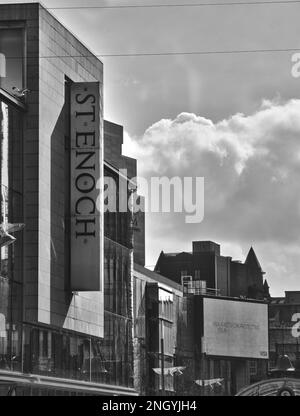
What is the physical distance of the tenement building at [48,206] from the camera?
50.1 metres

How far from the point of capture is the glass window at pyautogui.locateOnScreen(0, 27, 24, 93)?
52.4m

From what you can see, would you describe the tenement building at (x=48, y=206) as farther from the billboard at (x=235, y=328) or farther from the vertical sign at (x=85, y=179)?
the billboard at (x=235, y=328)

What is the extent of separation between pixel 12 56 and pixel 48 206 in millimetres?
6424

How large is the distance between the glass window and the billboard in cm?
8576

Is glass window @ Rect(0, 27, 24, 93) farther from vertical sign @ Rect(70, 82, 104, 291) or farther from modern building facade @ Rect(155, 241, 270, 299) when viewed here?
modern building facade @ Rect(155, 241, 270, 299)

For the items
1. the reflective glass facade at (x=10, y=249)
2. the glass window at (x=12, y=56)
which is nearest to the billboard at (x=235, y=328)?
the glass window at (x=12, y=56)

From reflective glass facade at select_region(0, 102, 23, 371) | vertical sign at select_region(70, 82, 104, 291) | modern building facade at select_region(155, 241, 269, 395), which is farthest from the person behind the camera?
modern building facade at select_region(155, 241, 269, 395)

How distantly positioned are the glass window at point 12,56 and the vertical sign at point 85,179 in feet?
14.6

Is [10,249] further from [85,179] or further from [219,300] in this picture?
[219,300]

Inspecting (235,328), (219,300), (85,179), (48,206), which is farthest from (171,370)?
(48,206)

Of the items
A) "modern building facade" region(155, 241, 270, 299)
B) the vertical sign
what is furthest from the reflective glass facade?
"modern building facade" region(155, 241, 270, 299)

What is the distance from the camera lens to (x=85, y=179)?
56375mm
